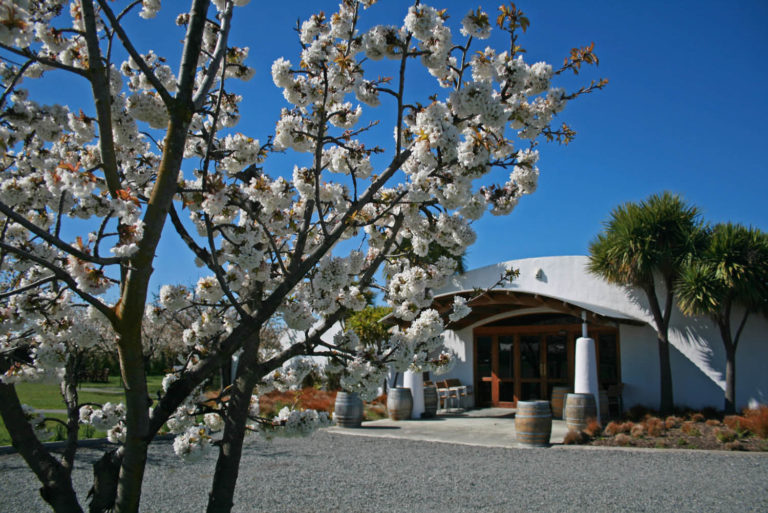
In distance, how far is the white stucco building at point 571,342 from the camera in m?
13.2

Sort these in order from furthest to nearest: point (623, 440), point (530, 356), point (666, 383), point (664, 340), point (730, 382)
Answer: point (530, 356) < point (664, 340) < point (666, 383) < point (730, 382) < point (623, 440)

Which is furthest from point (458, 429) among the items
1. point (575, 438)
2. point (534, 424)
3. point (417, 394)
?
point (575, 438)

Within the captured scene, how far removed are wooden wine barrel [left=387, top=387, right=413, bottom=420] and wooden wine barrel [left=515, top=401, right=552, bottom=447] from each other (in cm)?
445

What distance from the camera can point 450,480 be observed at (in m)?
7.21

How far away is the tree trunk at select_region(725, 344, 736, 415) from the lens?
40.6 feet

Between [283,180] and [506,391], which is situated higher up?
[283,180]

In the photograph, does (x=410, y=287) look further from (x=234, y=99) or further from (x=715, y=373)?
(x=715, y=373)

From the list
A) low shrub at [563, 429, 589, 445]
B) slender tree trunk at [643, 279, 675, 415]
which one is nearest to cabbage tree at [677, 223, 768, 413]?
slender tree trunk at [643, 279, 675, 415]

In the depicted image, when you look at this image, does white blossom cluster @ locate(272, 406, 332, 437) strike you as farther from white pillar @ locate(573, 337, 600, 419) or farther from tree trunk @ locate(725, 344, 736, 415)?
tree trunk @ locate(725, 344, 736, 415)

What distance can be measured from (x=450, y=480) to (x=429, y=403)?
7.57 metres

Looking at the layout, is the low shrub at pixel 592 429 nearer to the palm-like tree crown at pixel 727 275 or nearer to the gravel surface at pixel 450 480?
the gravel surface at pixel 450 480

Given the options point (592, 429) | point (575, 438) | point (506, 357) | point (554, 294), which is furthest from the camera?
point (506, 357)

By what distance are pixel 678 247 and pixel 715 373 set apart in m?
3.14

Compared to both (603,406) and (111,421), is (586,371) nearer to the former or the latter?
(603,406)
